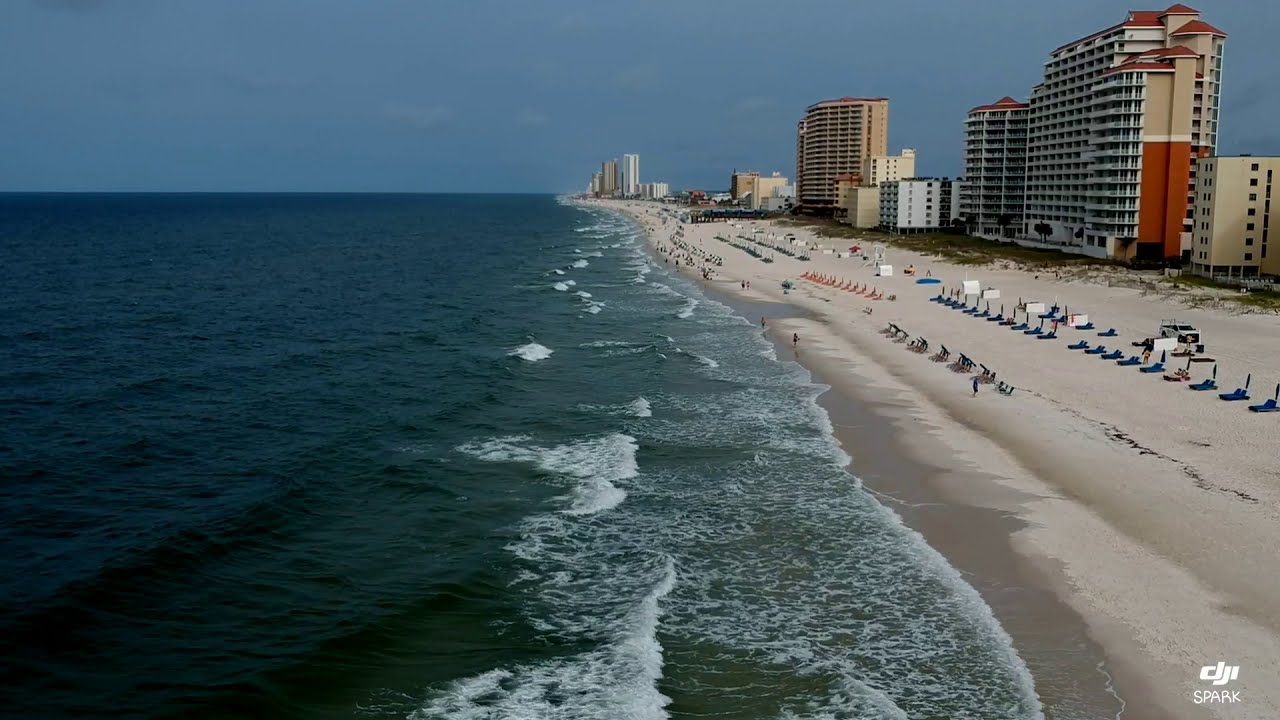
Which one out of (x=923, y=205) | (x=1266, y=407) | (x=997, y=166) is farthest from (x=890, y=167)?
(x=1266, y=407)

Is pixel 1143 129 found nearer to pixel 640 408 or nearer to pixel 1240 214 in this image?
pixel 1240 214

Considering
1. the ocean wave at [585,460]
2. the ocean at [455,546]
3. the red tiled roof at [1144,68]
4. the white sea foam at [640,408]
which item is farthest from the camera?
the red tiled roof at [1144,68]

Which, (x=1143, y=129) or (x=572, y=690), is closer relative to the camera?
(x=572, y=690)

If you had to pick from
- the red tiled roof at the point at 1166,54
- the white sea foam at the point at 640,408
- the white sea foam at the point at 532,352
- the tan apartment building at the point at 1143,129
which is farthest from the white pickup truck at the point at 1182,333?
the red tiled roof at the point at 1166,54

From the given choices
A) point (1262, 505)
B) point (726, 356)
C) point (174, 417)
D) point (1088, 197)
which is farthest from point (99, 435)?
point (1088, 197)

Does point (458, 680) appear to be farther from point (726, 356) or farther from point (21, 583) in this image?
point (726, 356)

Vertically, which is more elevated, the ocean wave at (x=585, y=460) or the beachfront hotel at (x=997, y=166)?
the beachfront hotel at (x=997, y=166)

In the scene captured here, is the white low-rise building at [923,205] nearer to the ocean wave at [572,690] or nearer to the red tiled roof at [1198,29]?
the red tiled roof at [1198,29]
